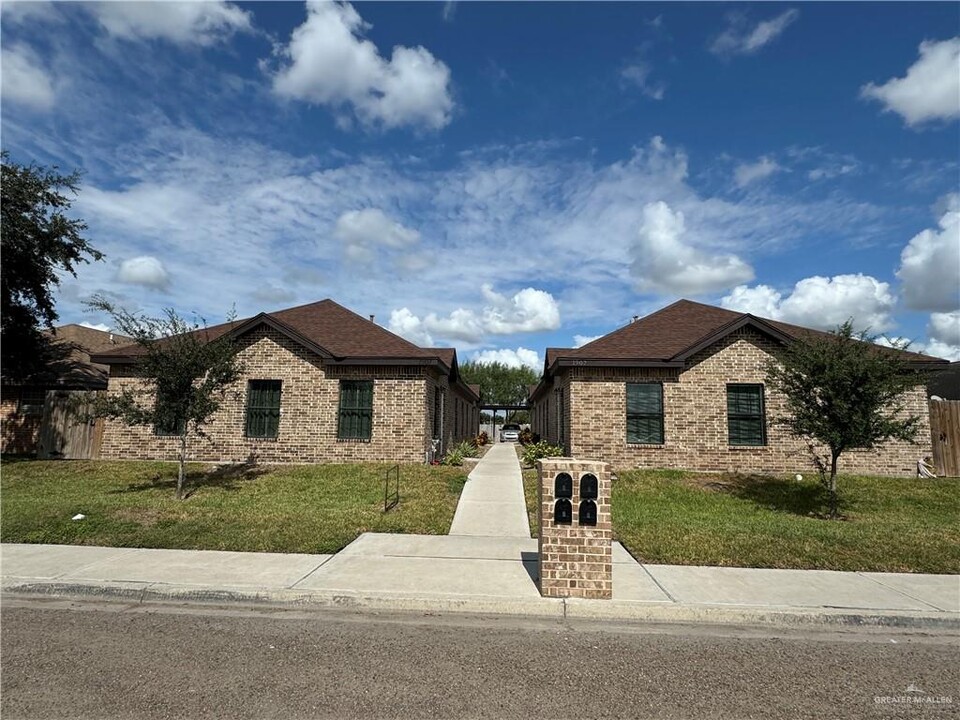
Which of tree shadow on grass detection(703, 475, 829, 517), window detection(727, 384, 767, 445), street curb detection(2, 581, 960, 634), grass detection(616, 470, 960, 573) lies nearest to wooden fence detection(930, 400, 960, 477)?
grass detection(616, 470, 960, 573)

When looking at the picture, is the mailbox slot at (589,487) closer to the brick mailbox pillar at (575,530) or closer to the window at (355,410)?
the brick mailbox pillar at (575,530)

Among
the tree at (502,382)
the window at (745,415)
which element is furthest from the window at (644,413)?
the tree at (502,382)

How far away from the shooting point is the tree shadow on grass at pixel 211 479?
485 inches

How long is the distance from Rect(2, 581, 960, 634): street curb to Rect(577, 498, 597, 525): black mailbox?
0.80 meters

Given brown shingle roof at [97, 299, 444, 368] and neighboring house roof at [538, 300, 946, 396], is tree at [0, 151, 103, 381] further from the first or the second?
neighboring house roof at [538, 300, 946, 396]

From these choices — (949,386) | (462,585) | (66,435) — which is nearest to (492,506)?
(462,585)

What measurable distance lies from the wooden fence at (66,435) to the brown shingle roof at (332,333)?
197cm

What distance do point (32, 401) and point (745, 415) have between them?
22.5 metres

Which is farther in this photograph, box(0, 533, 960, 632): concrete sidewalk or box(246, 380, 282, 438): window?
box(246, 380, 282, 438): window

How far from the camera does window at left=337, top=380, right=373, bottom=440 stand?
1563cm

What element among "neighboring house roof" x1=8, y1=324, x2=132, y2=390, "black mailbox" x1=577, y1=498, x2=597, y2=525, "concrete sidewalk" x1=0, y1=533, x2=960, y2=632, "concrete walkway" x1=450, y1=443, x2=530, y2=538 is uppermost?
"neighboring house roof" x1=8, y1=324, x2=132, y2=390

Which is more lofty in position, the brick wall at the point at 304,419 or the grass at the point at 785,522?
the brick wall at the point at 304,419

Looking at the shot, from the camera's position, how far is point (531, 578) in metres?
6.49

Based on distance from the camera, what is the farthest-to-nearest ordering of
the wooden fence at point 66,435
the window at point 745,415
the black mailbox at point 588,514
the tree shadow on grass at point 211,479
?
the wooden fence at point 66,435 < the window at point 745,415 < the tree shadow on grass at point 211,479 < the black mailbox at point 588,514
